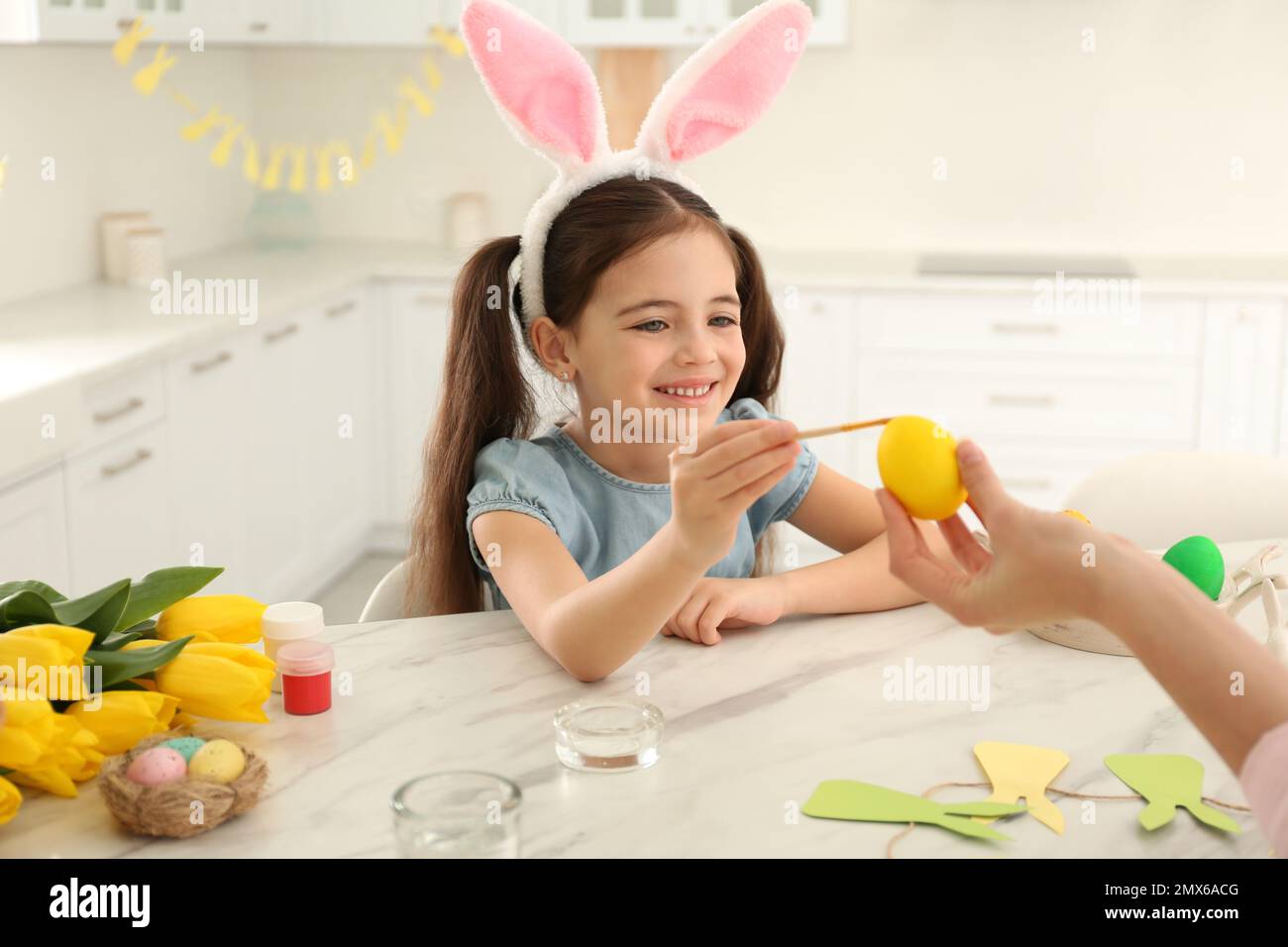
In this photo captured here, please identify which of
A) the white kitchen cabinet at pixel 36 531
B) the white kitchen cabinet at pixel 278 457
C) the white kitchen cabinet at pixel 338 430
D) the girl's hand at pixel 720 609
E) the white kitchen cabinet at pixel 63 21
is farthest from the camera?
the white kitchen cabinet at pixel 338 430

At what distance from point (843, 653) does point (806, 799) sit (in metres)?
0.33

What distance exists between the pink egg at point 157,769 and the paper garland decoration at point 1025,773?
56 centimetres

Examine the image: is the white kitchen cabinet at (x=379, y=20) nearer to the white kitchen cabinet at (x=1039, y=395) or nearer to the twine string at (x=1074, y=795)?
the white kitchen cabinet at (x=1039, y=395)

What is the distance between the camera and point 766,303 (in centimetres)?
178

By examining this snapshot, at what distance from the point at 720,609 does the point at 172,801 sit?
0.56m

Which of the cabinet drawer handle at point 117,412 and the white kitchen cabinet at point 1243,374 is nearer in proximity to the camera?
the cabinet drawer handle at point 117,412

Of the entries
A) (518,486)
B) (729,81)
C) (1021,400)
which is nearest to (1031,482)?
(1021,400)

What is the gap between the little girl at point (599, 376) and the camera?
143 cm

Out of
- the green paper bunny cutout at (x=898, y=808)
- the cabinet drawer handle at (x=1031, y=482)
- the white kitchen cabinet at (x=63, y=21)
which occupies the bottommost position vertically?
the cabinet drawer handle at (x=1031, y=482)

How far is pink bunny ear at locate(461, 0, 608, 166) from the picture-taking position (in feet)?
4.78

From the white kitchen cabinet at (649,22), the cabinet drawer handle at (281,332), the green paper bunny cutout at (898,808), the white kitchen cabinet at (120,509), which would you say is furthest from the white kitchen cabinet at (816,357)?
the green paper bunny cutout at (898,808)

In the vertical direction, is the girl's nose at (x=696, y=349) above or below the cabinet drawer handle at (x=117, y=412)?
above

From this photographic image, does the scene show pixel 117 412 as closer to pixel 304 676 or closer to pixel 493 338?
pixel 493 338

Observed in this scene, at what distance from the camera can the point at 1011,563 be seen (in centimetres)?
93
